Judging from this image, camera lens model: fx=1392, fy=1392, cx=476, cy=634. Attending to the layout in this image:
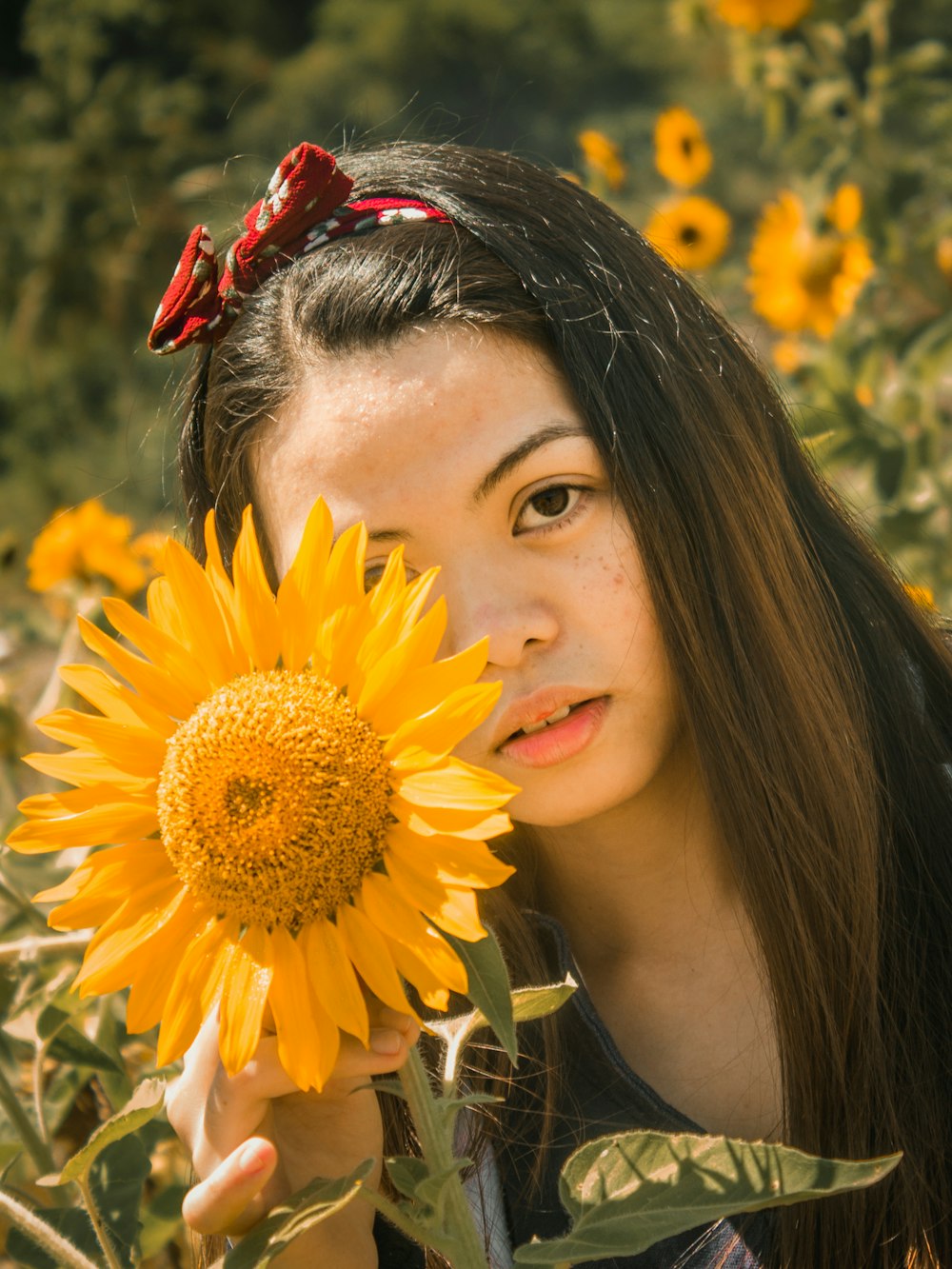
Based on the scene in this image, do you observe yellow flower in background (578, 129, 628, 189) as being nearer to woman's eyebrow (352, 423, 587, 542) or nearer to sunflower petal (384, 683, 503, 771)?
woman's eyebrow (352, 423, 587, 542)

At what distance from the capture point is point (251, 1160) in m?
0.59

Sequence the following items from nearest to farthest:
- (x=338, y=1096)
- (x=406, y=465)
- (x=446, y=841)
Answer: (x=446, y=841)
(x=338, y=1096)
(x=406, y=465)

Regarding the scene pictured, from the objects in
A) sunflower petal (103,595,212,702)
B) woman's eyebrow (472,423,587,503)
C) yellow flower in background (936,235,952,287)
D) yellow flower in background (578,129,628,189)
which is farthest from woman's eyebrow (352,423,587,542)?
yellow flower in background (936,235,952,287)

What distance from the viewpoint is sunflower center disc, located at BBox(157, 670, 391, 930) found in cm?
55

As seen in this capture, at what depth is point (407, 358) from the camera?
2.76ft

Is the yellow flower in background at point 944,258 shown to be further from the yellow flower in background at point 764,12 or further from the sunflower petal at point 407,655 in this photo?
the sunflower petal at point 407,655

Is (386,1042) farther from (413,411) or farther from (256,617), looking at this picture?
(413,411)

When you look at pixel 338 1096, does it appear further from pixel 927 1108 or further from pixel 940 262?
pixel 940 262

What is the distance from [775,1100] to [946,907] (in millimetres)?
172

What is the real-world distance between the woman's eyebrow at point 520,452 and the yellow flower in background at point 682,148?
175 centimetres

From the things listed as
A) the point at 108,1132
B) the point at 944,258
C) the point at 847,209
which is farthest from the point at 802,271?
the point at 108,1132

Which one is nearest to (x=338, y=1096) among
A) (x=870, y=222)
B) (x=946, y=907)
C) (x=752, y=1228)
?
(x=752, y=1228)

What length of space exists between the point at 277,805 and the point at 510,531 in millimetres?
307

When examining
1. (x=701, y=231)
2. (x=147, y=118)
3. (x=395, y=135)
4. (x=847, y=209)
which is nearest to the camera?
(x=847, y=209)
